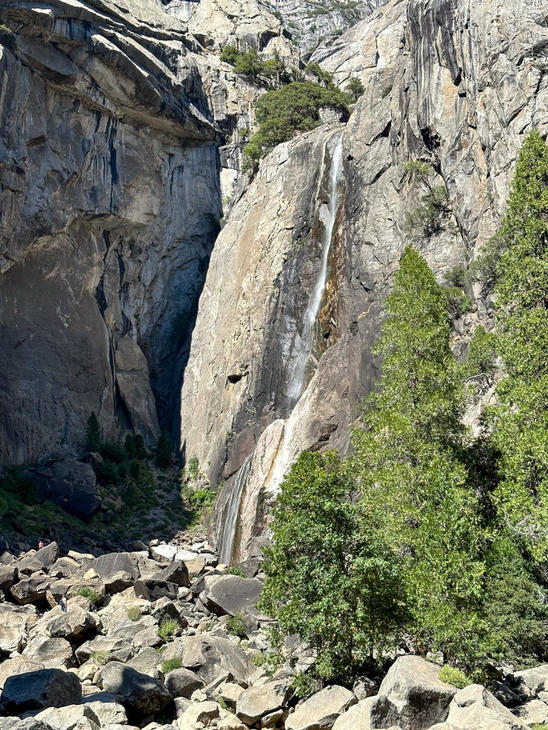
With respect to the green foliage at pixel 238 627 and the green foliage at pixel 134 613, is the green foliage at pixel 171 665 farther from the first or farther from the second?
the green foliage at pixel 134 613

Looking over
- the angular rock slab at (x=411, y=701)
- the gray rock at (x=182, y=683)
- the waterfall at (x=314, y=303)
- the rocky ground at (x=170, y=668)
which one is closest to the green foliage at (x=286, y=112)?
the waterfall at (x=314, y=303)

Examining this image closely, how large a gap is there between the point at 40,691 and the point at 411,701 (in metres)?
7.25

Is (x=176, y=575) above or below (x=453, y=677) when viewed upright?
below

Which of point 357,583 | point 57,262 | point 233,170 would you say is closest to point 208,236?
point 233,170

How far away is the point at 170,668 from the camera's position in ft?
59.2

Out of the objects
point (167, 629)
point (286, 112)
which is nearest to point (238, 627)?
point (167, 629)

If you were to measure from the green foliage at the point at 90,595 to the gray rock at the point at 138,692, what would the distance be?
8.92 meters

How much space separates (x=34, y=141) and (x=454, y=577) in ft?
129

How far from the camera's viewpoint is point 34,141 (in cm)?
4372

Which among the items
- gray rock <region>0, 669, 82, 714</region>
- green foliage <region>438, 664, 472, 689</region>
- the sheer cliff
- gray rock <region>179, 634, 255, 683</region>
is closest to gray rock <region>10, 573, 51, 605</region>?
gray rock <region>179, 634, 255, 683</region>

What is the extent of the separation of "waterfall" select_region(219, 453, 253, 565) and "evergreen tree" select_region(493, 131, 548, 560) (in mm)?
18177

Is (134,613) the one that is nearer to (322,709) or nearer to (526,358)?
(322,709)

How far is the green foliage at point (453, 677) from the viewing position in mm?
12500

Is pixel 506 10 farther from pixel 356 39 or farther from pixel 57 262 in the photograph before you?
pixel 356 39
